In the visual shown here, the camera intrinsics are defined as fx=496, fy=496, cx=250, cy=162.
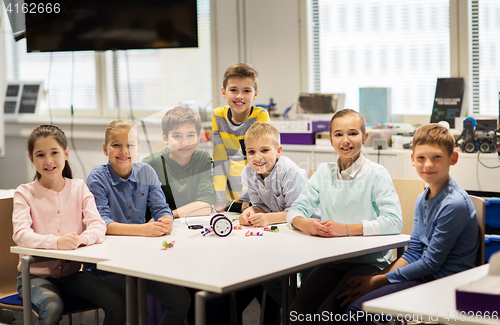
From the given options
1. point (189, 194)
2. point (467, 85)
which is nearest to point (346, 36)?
point (467, 85)

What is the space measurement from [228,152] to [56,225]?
0.82 m

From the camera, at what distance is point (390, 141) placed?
3.23m

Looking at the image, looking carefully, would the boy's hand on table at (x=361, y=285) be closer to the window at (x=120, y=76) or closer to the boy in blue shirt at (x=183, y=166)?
the boy in blue shirt at (x=183, y=166)

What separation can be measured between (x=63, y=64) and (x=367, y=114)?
2896mm

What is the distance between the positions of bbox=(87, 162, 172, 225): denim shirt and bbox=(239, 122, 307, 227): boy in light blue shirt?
379mm

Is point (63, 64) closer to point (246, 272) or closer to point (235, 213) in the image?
point (235, 213)

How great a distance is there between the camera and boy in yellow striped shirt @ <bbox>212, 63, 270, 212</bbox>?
2260 mm

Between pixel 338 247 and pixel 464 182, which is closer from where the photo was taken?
pixel 338 247

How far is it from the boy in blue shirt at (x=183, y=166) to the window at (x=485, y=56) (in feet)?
6.99

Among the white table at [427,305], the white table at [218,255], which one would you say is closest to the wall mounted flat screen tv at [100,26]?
the white table at [218,255]

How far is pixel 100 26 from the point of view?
3.44 meters

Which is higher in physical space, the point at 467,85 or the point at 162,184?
the point at 467,85

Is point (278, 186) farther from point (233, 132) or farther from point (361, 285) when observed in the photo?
point (361, 285)

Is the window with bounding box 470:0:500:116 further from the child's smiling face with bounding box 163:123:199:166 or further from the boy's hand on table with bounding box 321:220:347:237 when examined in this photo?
the child's smiling face with bounding box 163:123:199:166
